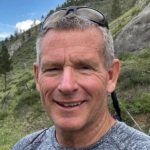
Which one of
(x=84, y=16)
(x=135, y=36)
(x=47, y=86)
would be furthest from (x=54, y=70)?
(x=135, y=36)

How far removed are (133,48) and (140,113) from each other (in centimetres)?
1354

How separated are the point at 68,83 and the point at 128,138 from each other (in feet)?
2.03

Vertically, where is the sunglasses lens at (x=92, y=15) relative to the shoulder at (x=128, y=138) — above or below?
above

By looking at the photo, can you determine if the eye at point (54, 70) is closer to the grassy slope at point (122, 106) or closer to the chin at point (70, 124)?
the chin at point (70, 124)

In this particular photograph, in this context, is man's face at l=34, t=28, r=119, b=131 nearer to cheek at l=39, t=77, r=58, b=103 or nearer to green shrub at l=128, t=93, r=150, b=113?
cheek at l=39, t=77, r=58, b=103

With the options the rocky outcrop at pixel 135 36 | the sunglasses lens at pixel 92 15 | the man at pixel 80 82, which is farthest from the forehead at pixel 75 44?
the rocky outcrop at pixel 135 36

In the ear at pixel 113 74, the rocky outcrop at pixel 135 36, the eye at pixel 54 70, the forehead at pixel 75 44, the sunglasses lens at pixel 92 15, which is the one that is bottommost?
the rocky outcrop at pixel 135 36

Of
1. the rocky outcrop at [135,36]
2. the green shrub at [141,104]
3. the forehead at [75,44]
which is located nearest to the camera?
the forehead at [75,44]

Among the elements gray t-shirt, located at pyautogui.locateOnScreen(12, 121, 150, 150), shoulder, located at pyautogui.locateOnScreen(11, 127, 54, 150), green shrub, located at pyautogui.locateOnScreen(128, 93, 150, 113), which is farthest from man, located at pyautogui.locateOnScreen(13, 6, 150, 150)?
green shrub, located at pyautogui.locateOnScreen(128, 93, 150, 113)

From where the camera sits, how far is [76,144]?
2742mm

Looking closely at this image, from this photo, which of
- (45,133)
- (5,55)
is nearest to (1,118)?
(45,133)

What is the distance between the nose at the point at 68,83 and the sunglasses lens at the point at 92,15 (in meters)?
0.52

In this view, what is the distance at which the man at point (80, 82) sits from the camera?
2592 mm

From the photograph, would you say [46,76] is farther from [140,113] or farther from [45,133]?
[140,113]
